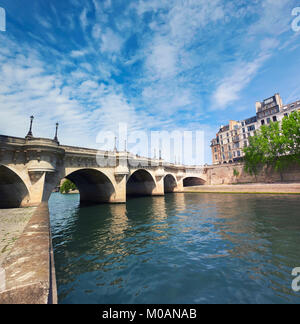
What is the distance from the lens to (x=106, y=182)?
29984mm

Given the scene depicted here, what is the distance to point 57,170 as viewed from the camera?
1981 cm

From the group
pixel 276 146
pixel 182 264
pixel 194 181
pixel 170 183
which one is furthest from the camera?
pixel 194 181

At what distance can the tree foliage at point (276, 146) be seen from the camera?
1547 inches

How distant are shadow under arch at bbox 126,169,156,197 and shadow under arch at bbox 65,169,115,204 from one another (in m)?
11.7

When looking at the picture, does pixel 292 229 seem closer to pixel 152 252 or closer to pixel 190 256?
pixel 190 256

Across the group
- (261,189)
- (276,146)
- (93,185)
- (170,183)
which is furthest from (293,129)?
(93,185)

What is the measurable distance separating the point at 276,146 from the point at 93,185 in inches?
1751

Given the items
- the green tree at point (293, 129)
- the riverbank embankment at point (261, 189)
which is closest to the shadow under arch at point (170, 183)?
the riverbank embankment at point (261, 189)

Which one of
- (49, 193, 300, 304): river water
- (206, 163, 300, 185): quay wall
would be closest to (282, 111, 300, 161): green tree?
(206, 163, 300, 185): quay wall

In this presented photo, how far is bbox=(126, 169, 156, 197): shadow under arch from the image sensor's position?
4269cm

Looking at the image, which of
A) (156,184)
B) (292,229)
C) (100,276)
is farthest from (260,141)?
(100,276)

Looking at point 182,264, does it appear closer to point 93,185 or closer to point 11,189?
point 11,189

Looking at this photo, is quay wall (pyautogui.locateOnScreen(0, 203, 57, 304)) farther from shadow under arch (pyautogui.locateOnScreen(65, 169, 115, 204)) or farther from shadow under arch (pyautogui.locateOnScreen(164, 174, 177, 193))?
shadow under arch (pyautogui.locateOnScreen(164, 174, 177, 193))

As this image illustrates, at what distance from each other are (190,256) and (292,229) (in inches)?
333
